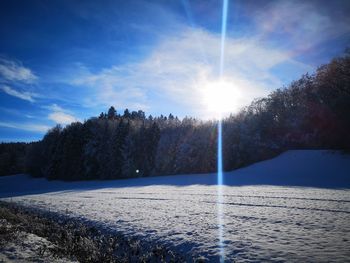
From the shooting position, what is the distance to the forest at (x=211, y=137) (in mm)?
34094

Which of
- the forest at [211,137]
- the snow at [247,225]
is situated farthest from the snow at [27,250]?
the forest at [211,137]

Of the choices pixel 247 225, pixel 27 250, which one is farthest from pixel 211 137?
pixel 27 250

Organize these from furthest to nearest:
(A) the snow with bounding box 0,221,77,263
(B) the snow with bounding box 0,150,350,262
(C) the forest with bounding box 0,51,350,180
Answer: (C) the forest with bounding box 0,51,350,180
(A) the snow with bounding box 0,221,77,263
(B) the snow with bounding box 0,150,350,262

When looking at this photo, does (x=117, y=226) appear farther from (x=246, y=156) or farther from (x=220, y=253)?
(x=246, y=156)

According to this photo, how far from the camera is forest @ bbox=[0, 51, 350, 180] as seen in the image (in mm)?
34094

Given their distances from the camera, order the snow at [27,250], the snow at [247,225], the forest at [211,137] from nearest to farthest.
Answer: the snow at [247,225]
the snow at [27,250]
the forest at [211,137]

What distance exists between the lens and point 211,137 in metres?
39.9

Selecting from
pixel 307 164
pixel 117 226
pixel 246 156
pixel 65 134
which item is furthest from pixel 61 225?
pixel 65 134

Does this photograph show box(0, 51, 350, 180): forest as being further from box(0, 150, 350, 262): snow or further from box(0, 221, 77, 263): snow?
box(0, 221, 77, 263): snow

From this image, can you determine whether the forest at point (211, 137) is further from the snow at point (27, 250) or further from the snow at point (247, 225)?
the snow at point (27, 250)

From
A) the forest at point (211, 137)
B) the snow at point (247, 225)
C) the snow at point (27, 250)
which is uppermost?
the forest at point (211, 137)

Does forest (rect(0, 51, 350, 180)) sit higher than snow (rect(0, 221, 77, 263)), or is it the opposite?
forest (rect(0, 51, 350, 180))

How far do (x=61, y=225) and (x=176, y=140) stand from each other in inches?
1236

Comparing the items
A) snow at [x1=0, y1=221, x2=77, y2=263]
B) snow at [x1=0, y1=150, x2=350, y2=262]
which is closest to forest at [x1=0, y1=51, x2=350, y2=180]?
snow at [x1=0, y1=150, x2=350, y2=262]
